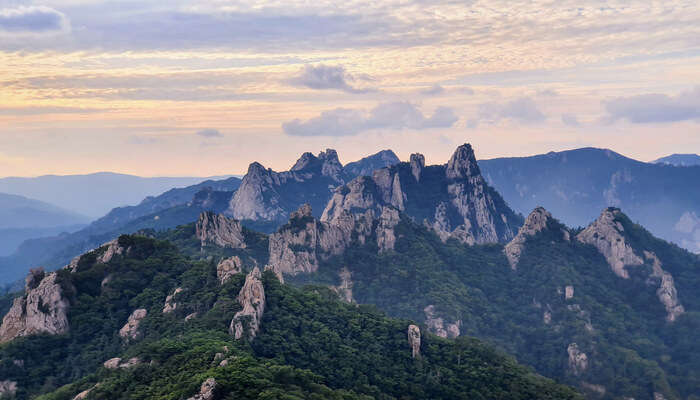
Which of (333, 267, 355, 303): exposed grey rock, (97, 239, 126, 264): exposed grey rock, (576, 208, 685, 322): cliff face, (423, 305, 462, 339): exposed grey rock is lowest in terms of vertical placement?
(423, 305, 462, 339): exposed grey rock

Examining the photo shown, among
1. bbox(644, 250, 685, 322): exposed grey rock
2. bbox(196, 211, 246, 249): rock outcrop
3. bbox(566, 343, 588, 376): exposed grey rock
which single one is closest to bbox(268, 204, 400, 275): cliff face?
bbox(196, 211, 246, 249): rock outcrop

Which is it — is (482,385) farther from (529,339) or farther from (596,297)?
(596,297)

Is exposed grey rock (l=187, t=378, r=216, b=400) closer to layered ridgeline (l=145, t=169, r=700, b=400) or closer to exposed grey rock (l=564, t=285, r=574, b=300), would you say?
layered ridgeline (l=145, t=169, r=700, b=400)

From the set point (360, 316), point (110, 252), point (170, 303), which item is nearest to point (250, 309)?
point (170, 303)

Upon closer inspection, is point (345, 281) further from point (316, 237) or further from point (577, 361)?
point (577, 361)

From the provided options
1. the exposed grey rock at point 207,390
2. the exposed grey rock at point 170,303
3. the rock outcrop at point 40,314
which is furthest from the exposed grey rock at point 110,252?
the exposed grey rock at point 207,390

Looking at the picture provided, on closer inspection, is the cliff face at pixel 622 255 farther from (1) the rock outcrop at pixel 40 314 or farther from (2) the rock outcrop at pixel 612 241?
(1) the rock outcrop at pixel 40 314
